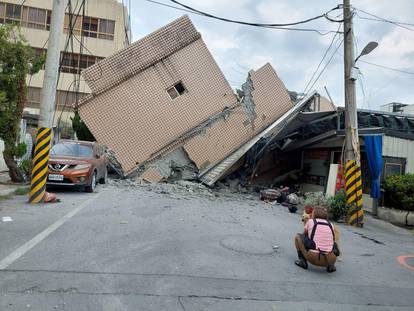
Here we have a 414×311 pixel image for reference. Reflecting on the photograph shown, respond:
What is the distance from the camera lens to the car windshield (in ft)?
41.6

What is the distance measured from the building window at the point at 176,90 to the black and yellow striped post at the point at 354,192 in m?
9.14

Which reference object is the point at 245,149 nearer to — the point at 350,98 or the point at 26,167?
the point at 350,98

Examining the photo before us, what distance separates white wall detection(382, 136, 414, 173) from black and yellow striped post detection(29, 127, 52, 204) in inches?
446

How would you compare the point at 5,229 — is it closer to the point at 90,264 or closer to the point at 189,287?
the point at 90,264

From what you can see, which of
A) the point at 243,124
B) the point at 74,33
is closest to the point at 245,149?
the point at 243,124

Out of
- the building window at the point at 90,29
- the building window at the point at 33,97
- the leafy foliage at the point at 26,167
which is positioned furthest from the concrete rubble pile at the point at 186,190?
the building window at the point at 90,29

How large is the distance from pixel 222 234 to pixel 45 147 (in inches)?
207

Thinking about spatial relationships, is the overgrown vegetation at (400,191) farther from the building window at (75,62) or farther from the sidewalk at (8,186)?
the building window at (75,62)

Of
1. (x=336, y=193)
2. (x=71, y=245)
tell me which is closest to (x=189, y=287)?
(x=71, y=245)

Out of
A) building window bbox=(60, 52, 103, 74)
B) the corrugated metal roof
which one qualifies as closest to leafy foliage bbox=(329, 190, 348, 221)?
the corrugated metal roof

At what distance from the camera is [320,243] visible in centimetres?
586

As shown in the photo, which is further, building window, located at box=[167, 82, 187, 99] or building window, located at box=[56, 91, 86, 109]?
building window, located at box=[56, 91, 86, 109]

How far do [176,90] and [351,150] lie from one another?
9287 mm

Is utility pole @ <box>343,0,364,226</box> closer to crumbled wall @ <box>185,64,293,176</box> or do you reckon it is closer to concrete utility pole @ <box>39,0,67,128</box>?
crumbled wall @ <box>185,64,293,176</box>
